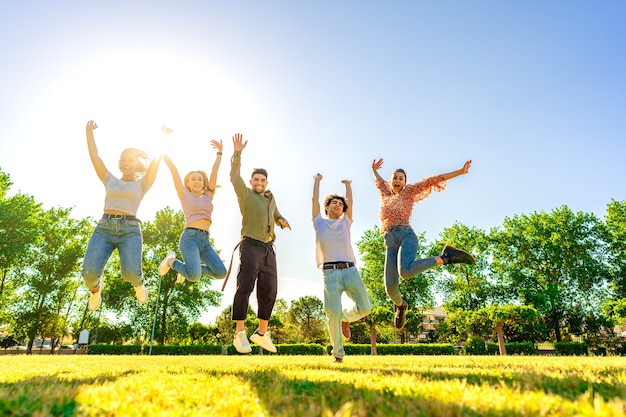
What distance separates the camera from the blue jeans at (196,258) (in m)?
6.09

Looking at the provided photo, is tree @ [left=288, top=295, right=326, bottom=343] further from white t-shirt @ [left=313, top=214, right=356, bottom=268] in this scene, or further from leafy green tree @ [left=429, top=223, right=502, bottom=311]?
white t-shirt @ [left=313, top=214, right=356, bottom=268]

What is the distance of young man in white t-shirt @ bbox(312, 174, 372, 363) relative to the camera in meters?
5.71

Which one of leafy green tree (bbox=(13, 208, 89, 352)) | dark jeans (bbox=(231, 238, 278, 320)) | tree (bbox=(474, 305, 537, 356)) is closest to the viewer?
dark jeans (bbox=(231, 238, 278, 320))

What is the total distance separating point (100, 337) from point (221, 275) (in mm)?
44267

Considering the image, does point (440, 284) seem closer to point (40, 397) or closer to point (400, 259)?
point (400, 259)

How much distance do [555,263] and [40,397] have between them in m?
45.7

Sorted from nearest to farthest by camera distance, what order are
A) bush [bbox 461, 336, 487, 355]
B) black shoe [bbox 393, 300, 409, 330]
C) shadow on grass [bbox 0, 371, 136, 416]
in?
shadow on grass [bbox 0, 371, 136, 416] → black shoe [bbox 393, 300, 409, 330] → bush [bbox 461, 336, 487, 355]

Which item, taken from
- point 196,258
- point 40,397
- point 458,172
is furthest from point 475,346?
point 40,397

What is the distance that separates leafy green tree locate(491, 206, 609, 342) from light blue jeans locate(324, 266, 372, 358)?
38131mm

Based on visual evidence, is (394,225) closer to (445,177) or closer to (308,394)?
(445,177)

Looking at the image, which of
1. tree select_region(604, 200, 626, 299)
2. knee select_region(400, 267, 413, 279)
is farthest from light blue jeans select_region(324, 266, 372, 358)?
tree select_region(604, 200, 626, 299)

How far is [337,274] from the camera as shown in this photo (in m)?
5.78

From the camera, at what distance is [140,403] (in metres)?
2.13

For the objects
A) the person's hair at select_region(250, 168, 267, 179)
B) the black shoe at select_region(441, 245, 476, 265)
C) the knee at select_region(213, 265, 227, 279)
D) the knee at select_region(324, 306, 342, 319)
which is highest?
the person's hair at select_region(250, 168, 267, 179)
